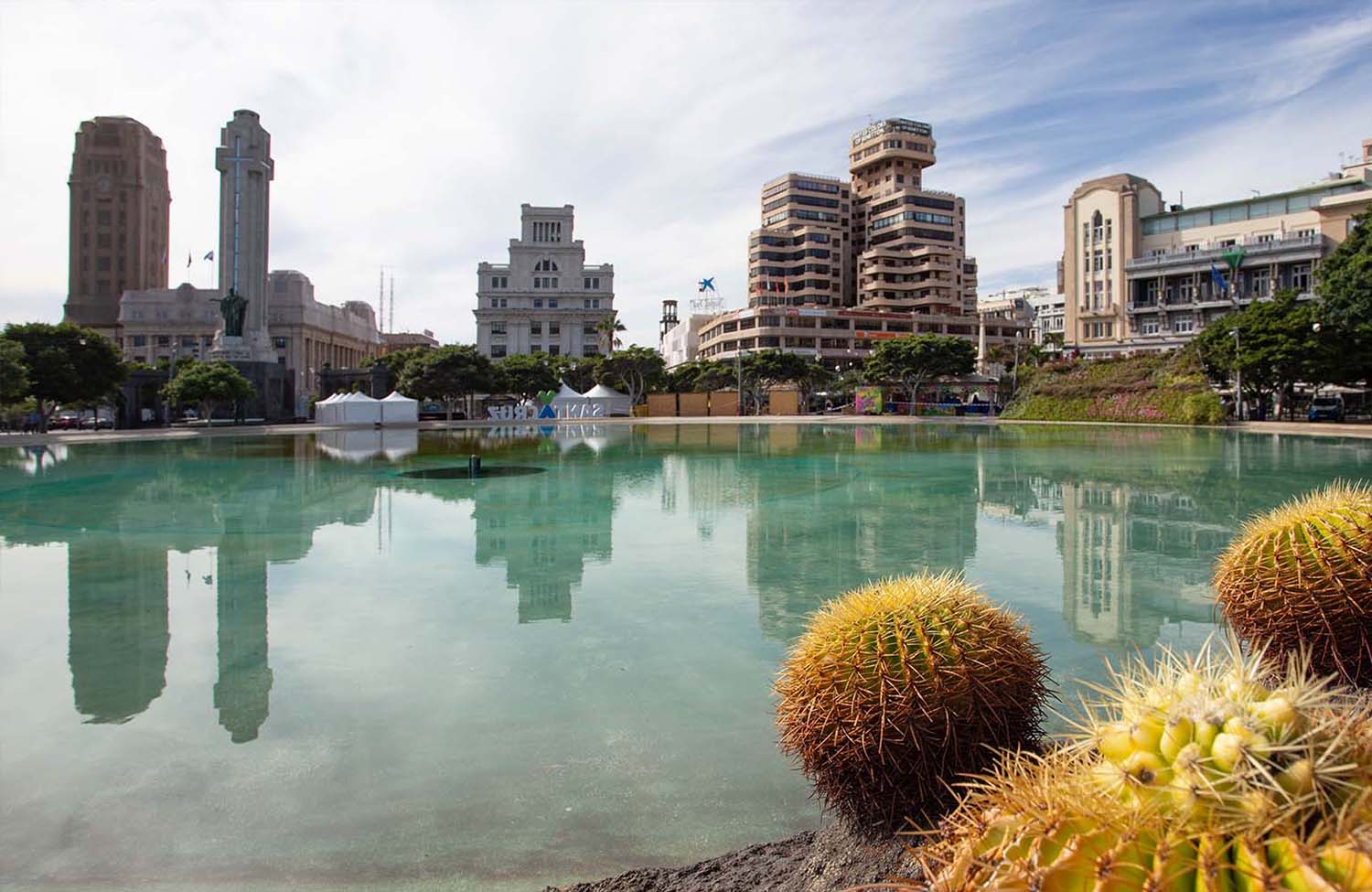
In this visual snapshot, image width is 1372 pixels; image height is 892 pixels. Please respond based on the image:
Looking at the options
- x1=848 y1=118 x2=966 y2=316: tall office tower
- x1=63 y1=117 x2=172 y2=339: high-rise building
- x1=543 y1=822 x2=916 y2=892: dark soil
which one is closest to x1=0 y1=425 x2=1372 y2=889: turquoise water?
x1=543 y1=822 x2=916 y2=892: dark soil

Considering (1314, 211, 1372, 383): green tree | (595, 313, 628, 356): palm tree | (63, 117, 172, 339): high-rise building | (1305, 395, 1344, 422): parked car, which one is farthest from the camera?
(63, 117, 172, 339): high-rise building

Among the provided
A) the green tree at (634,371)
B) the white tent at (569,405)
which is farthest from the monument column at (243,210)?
the green tree at (634,371)

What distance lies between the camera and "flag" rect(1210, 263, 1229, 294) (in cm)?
7012

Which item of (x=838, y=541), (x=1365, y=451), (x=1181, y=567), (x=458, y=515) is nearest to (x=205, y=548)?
(x=458, y=515)

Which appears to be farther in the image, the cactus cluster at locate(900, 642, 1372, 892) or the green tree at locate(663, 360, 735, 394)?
the green tree at locate(663, 360, 735, 394)

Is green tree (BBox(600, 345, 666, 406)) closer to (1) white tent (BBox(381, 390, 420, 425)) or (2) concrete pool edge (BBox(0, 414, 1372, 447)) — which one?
(2) concrete pool edge (BBox(0, 414, 1372, 447))

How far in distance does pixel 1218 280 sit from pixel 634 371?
5012 centimetres

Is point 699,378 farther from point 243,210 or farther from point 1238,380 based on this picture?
point 243,210

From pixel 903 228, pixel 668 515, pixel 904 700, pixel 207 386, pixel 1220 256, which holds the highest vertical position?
pixel 903 228

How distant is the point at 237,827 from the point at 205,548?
28.6 feet

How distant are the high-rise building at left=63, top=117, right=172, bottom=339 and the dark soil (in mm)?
151724

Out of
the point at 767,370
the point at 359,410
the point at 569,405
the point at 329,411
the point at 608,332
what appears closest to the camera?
the point at 359,410

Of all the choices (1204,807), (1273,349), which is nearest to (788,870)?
(1204,807)

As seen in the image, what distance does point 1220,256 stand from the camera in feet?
243
